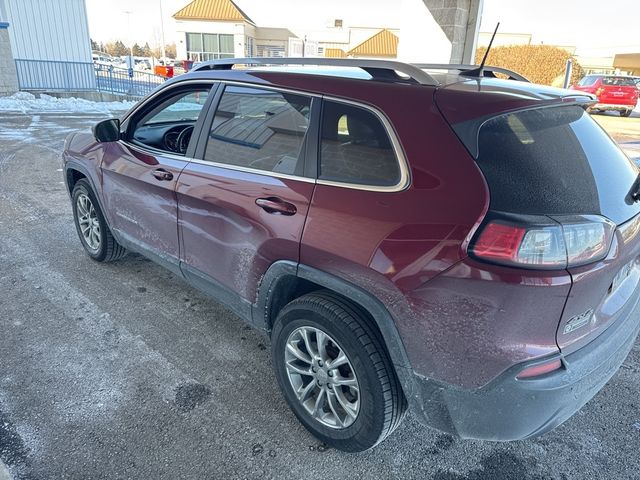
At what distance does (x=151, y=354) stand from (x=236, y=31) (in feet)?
133

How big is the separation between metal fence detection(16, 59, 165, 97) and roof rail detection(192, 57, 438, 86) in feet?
54.0

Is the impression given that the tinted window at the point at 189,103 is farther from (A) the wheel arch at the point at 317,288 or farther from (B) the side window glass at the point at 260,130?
(A) the wheel arch at the point at 317,288

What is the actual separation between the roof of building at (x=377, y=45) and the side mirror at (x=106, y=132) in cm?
3997

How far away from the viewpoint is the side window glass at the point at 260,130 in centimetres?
233

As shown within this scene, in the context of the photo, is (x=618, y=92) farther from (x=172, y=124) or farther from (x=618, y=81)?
(x=172, y=124)

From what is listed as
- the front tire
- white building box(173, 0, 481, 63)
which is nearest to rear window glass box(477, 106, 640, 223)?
the front tire

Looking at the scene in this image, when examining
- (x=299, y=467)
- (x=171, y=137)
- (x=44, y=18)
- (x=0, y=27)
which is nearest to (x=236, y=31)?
(x=44, y=18)

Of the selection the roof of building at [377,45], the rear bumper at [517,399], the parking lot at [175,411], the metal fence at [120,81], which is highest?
the roof of building at [377,45]

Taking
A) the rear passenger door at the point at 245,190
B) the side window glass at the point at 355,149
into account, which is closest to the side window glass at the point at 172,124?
the rear passenger door at the point at 245,190

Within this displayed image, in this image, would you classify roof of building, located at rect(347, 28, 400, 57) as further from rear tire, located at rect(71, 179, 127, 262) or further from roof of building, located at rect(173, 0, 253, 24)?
rear tire, located at rect(71, 179, 127, 262)

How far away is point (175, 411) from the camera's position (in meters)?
2.49

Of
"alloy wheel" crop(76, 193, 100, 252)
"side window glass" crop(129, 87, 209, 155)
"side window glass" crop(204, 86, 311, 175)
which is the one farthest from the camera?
"alloy wheel" crop(76, 193, 100, 252)

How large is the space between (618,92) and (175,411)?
22597mm

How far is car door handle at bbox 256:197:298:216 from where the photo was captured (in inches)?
87.0
